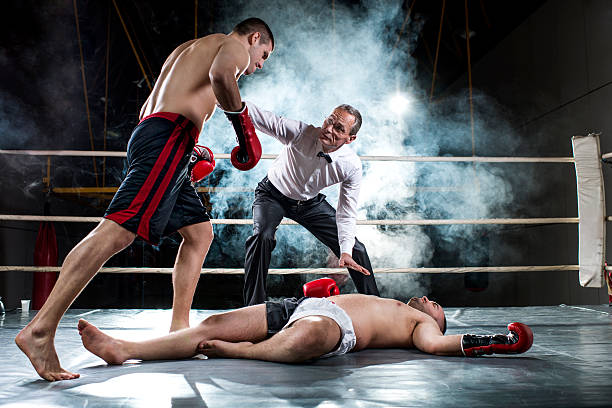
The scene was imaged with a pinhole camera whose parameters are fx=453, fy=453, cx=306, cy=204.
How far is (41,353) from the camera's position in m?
0.98

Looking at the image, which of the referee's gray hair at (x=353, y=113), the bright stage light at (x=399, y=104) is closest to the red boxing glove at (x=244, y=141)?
the referee's gray hair at (x=353, y=113)

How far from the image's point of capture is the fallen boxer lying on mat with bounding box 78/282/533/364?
3.63 feet

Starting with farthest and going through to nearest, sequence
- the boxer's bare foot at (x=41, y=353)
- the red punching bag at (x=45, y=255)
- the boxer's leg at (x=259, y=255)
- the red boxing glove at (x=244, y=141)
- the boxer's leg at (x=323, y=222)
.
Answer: the red punching bag at (x=45, y=255), the boxer's leg at (x=323, y=222), the boxer's leg at (x=259, y=255), the red boxing glove at (x=244, y=141), the boxer's bare foot at (x=41, y=353)

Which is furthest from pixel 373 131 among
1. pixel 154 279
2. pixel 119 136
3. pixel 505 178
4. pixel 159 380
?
pixel 159 380

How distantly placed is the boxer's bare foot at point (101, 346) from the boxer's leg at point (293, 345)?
0.66 feet

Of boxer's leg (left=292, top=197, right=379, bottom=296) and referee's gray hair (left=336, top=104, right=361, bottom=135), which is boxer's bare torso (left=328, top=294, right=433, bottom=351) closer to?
boxer's leg (left=292, top=197, right=379, bottom=296)

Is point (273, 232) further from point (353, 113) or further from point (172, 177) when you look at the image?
point (172, 177)

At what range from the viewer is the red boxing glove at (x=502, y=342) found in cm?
112

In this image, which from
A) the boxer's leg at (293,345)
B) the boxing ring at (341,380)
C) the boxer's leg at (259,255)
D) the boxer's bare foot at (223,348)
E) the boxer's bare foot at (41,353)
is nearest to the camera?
the boxing ring at (341,380)

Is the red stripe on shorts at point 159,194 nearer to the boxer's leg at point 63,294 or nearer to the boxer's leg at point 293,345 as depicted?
the boxer's leg at point 63,294

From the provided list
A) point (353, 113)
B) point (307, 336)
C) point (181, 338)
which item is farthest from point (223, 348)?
point (353, 113)

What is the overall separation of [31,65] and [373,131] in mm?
4487

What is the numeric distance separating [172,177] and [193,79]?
296 millimetres

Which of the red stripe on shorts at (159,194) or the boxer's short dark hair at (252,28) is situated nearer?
the red stripe on shorts at (159,194)
